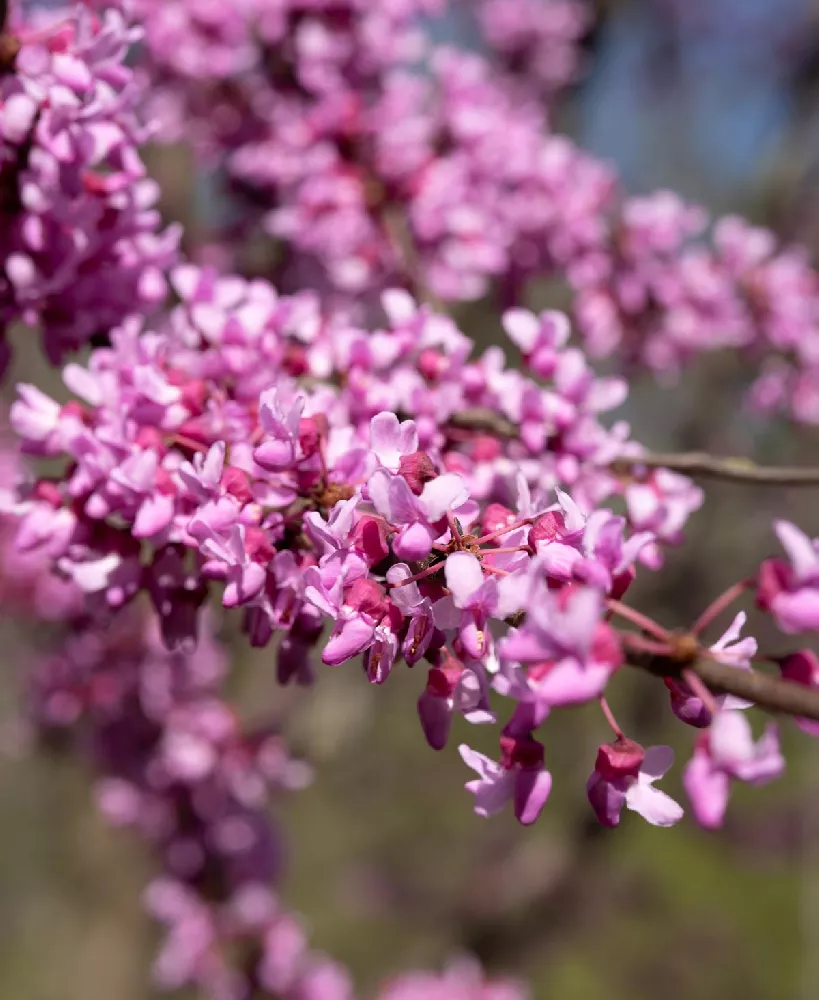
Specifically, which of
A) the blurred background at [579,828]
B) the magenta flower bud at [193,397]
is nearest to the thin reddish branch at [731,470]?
the magenta flower bud at [193,397]

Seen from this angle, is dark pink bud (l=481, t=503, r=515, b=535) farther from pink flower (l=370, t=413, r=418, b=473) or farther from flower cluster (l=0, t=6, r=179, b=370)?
flower cluster (l=0, t=6, r=179, b=370)

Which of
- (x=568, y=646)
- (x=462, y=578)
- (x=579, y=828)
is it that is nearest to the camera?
(x=568, y=646)

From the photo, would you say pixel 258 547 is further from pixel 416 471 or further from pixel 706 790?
pixel 706 790

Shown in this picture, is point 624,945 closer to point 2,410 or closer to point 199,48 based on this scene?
point 2,410

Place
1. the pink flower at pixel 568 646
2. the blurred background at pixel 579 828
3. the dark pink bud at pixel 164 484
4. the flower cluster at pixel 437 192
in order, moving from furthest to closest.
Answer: the blurred background at pixel 579 828, the flower cluster at pixel 437 192, the dark pink bud at pixel 164 484, the pink flower at pixel 568 646

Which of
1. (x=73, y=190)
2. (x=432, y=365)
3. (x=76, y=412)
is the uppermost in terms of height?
(x=73, y=190)

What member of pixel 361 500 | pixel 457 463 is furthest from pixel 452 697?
pixel 457 463

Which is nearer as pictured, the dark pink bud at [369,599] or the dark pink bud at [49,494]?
the dark pink bud at [369,599]

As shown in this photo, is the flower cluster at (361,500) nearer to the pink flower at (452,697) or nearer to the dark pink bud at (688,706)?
Result: the pink flower at (452,697)
